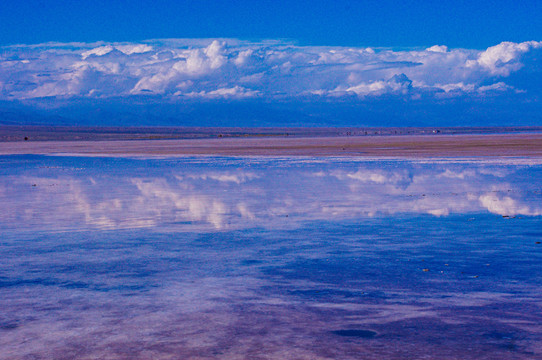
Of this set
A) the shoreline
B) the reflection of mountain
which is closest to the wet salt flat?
the reflection of mountain

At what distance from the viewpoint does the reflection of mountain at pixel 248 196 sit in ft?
52.4

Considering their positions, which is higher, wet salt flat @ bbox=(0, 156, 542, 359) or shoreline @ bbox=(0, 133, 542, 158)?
shoreline @ bbox=(0, 133, 542, 158)

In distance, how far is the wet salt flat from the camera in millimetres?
7000

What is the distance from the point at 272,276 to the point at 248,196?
10415 millimetres

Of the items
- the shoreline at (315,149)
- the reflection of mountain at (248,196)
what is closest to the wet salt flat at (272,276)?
the reflection of mountain at (248,196)

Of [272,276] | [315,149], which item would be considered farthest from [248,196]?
[315,149]

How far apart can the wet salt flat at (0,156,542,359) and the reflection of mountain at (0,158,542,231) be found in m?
0.10

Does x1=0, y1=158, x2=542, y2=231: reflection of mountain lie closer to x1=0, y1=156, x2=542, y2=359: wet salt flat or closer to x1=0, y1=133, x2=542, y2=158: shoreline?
x1=0, y1=156, x2=542, y2=359: wet salt flat

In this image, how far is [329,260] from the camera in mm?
11125

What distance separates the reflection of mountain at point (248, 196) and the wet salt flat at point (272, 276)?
10 centimetres

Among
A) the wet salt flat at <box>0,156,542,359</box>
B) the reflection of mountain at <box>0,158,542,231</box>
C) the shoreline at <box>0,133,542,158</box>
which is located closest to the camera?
the wet salt flat at <box>0,156,542,359</box>

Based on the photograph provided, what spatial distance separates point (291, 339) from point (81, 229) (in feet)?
27.6

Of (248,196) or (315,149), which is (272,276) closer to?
(248,196)

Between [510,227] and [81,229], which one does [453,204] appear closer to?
[510,227]
